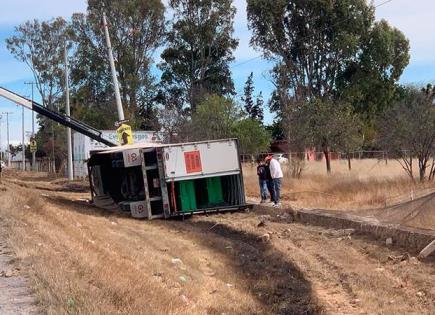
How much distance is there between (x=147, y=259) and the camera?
11.2 metres

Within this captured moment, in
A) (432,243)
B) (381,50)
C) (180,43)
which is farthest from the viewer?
(180,43)

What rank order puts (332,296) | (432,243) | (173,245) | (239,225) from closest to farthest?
1. (332,296)
2. (432,243)
3. (173,245)
4. (239,225)

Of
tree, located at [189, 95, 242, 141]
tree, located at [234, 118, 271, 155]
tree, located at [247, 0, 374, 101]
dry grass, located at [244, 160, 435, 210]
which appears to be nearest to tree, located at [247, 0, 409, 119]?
tree, located at [247, 0, 374, 101]

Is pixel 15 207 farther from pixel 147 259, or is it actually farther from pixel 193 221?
pixel 193 221

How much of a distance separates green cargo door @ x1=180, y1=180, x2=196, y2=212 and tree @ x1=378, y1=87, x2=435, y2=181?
9.10m

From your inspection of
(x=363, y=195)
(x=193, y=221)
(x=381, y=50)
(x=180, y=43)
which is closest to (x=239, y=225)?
(x=193, y=221)

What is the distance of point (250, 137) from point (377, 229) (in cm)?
2893

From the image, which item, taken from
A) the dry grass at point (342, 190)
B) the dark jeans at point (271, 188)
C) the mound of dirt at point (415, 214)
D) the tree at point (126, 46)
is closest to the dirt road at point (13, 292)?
the mound of dirt at point (415, 214)

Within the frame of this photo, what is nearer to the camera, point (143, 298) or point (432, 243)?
point (143, 298)

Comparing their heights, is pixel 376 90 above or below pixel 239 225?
above

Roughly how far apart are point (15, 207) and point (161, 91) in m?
46.5

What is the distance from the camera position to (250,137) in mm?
41812

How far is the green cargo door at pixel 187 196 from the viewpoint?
20.2 m

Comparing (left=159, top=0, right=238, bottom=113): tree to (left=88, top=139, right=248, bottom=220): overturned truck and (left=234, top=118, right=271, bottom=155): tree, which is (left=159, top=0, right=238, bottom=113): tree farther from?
(left=88, top=139, right=248, bottom=220): overturned truck
